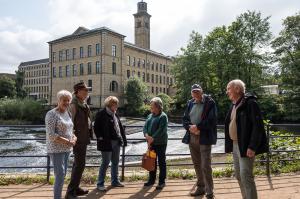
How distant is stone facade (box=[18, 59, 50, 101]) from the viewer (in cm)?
12100

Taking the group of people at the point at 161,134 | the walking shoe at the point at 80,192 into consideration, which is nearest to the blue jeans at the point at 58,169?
the group of people at the point at 161,134

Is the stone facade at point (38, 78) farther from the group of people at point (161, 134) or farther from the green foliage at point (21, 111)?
the group of people at point (161, 134)

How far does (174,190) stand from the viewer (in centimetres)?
648

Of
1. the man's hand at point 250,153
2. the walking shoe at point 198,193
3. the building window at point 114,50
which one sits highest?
the building window at point 114,50

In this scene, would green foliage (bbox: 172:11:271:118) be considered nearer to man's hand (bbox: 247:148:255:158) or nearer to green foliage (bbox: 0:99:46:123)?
green foliage (bbox: 0:99:46:123)

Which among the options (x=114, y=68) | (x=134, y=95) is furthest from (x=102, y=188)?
(x=114, y=68)

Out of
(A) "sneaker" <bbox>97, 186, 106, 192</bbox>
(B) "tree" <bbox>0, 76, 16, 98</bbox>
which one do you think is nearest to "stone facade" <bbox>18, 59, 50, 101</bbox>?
(B) "tree" <bbox>0, 76, 16, 98</bbox>

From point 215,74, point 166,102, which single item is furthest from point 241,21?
point 166,102

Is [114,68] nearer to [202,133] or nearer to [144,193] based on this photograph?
[144,193]

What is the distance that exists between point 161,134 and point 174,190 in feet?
3.56

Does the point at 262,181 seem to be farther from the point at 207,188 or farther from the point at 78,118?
the point at 78,118

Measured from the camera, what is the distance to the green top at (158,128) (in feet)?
22.1

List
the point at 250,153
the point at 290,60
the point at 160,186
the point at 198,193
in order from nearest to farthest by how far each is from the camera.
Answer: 1. the point at 250,153
2. the point at 198,193
3. the point at 160,186
4. the point at 290,60

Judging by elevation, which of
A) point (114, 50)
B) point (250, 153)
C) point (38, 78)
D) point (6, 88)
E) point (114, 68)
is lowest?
point (250, 153)
